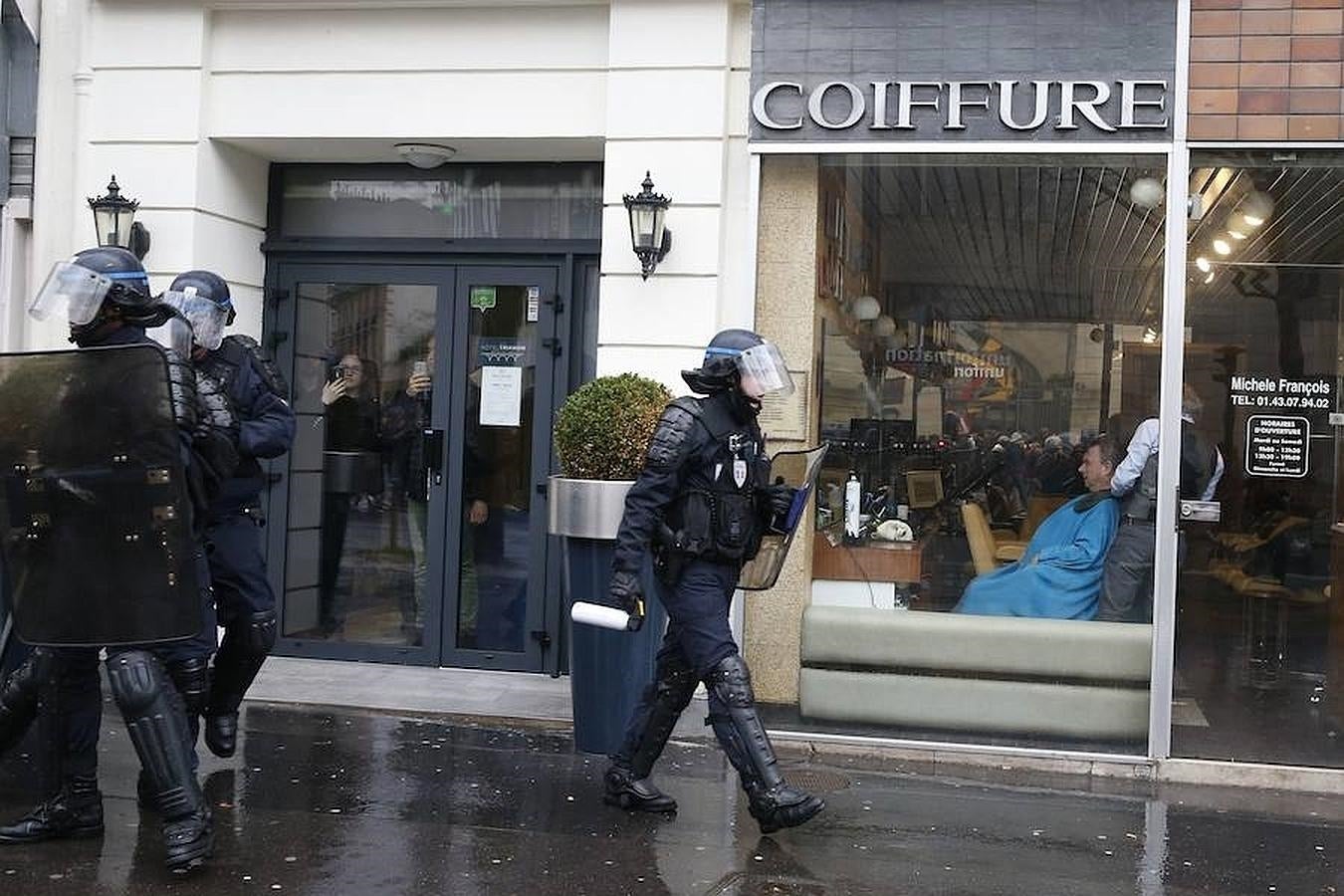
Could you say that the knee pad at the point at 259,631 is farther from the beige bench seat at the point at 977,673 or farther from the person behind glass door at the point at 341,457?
the person behind glass door at the point at 341,457

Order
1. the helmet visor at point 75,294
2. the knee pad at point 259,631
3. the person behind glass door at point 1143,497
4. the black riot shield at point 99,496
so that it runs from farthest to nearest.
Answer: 1. the person behind glass door at point 1143,497
2. the knee pad at point 259,631
3. the helmet visor at point 75,294
4. the black riot shield at point 99,496

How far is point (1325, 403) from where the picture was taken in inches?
267

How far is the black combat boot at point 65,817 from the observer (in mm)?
5008

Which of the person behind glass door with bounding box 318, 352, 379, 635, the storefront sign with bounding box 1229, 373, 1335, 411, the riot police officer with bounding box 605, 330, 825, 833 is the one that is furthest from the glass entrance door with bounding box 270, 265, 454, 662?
the storefront sign with bounding box 1229, 373, 1335, 411

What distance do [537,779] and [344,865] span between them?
1366 millimetres

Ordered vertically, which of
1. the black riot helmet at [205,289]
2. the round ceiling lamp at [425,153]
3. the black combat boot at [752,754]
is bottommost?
the black combat boot at [752,754]

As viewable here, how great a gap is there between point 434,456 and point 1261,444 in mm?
4390

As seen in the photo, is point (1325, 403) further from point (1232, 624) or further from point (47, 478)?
point (47, 478)

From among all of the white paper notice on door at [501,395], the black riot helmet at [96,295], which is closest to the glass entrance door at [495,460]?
the white paper notice on door at [501,395]

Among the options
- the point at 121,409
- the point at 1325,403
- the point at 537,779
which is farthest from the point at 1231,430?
the point at 121,409

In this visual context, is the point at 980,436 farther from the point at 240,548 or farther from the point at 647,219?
the point at 240,548

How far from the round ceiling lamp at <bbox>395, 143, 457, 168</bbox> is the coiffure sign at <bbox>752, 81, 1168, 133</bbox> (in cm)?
201

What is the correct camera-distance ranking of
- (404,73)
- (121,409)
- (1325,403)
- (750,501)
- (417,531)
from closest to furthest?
(121,409)
(750,501)
(1325,403)
(404,73)
(417,531)

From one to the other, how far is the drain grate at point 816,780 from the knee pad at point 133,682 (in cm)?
274
